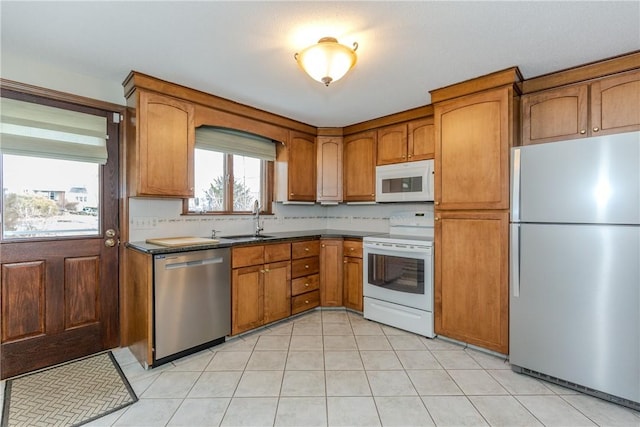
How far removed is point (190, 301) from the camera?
249 centimetres

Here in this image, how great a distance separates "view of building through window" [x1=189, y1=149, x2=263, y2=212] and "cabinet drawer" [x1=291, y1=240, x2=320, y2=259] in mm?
788

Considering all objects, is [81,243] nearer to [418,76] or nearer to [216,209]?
[216,209]

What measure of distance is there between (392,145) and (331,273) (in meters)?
1.68

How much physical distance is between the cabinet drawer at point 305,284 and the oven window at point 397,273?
66 centimetres

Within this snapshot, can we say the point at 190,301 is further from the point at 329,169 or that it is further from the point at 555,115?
the point at 555,115

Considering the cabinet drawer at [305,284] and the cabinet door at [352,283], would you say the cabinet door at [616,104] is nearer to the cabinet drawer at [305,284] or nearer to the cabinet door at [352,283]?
the cabinet door at [352,283]

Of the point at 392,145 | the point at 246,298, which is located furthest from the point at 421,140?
the point at 246,298

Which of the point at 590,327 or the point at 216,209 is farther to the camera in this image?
the point at 216,209

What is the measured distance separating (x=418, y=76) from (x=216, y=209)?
2415mm

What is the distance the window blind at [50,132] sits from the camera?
214 cm

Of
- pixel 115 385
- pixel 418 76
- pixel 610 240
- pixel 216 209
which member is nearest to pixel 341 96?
pixel 418 76

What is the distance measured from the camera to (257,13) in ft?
5.49

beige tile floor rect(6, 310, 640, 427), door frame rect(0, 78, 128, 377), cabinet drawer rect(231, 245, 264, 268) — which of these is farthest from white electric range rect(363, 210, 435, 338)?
door frame rect(0, 78, 128, 377)

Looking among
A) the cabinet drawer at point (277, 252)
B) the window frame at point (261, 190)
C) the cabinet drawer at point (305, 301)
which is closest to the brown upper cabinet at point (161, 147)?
the window frame at point (261, 190)
